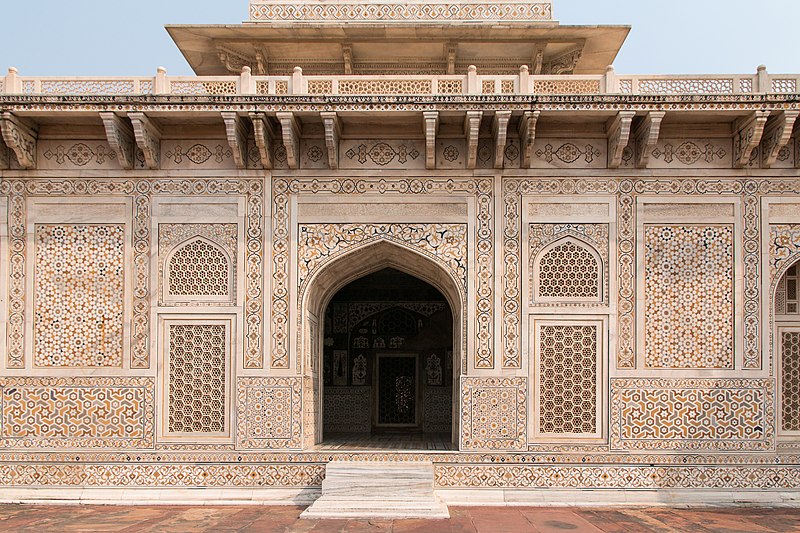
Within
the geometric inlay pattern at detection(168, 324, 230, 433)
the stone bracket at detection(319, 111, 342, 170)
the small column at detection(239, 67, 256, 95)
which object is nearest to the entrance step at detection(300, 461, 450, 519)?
the geometric inlay pattern at detection(168, 324, 230, 433)

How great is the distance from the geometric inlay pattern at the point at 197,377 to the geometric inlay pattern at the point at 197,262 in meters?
0.39

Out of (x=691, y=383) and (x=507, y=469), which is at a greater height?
(x=691, y=383)

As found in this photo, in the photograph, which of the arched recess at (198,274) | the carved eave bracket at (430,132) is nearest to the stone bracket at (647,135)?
the carved eave bracket at (430,132)

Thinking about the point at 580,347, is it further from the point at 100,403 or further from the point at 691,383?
the point at 100,403

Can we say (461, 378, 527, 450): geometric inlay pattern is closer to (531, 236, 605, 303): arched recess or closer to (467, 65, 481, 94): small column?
(531, 236, 605, 303): arched recess

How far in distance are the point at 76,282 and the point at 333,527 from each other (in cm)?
424

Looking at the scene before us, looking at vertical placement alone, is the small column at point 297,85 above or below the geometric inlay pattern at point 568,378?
above

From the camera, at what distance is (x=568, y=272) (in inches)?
359

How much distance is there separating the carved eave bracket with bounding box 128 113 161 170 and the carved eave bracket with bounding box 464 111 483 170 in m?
3.65

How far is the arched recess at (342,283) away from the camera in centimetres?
919

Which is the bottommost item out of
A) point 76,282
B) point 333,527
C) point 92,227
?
point 333,527

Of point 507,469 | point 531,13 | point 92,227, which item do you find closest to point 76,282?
point 92,227

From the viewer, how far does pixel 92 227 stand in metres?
9.19

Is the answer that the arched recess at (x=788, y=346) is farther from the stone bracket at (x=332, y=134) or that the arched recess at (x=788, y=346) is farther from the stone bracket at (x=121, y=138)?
the stone bracket at (x=121, y=138)
